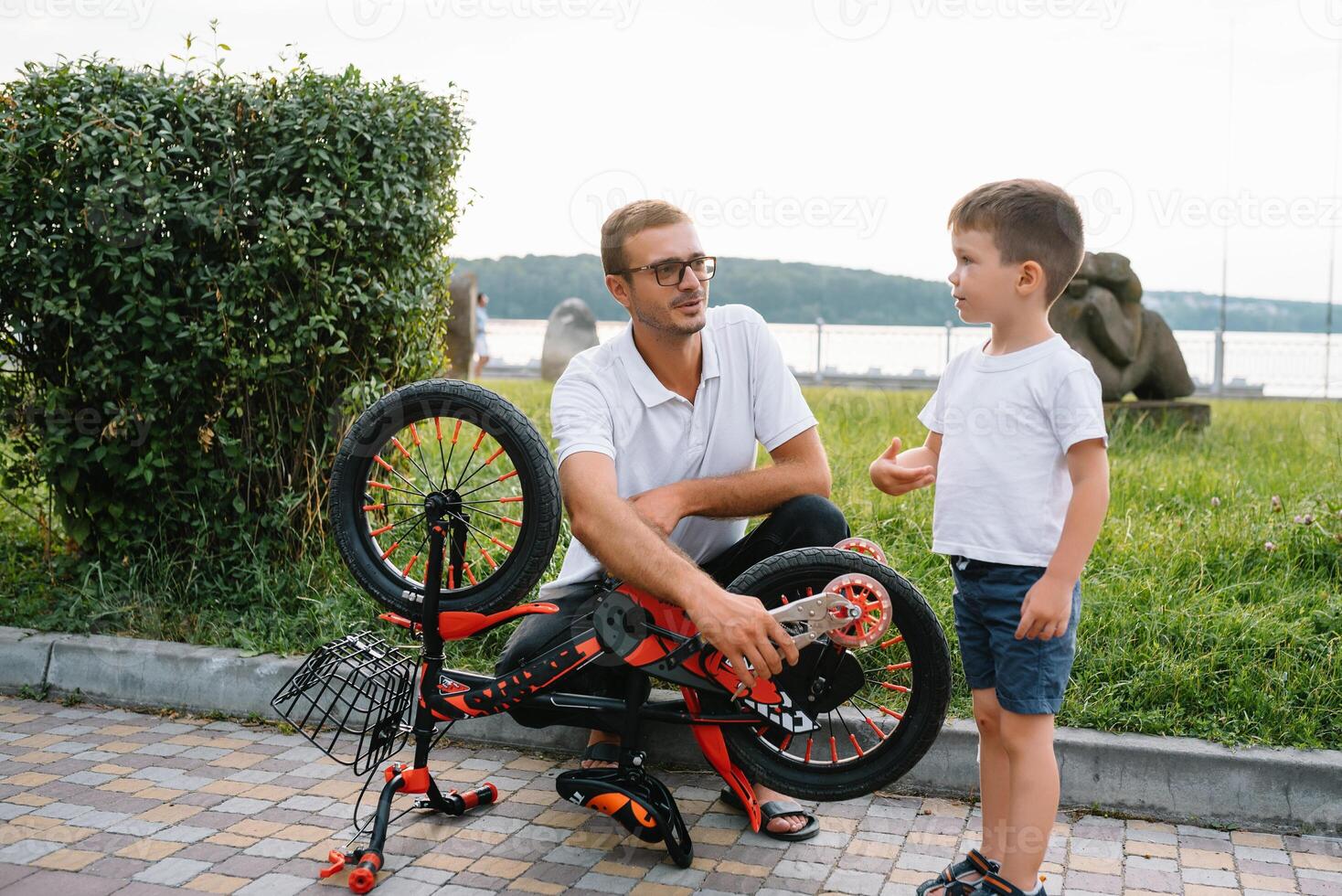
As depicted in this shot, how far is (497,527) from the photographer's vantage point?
5.04 metres

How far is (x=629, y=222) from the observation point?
3.15m

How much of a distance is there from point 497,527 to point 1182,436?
511cm

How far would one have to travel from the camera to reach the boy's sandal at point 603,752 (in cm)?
346

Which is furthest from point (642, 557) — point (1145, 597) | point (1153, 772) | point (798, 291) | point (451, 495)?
point (798, 291)

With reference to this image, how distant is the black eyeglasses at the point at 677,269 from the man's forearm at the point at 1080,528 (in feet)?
3.72

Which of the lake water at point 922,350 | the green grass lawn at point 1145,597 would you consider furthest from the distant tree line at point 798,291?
the green grass lawn at point 1145,597

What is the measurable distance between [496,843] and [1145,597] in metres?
2.36

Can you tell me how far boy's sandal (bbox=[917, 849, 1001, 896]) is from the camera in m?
2.74

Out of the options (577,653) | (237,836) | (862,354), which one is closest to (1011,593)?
(577,653)

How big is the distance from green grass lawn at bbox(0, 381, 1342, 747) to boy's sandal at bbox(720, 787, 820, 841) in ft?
2.11

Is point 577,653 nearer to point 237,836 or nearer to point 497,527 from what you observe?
point 237,836

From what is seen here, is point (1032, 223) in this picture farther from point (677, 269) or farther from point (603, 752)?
point (603, 752)
